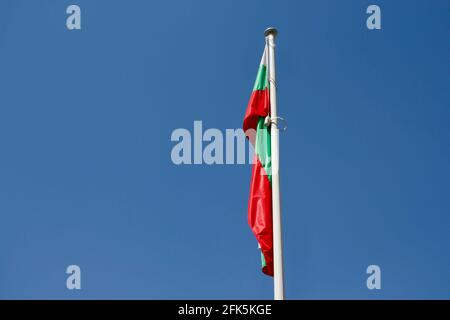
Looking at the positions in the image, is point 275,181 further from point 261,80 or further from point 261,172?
point 261,80

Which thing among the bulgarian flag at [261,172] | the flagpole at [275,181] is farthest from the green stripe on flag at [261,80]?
the flagpole at [275,181]

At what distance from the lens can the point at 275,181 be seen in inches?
391

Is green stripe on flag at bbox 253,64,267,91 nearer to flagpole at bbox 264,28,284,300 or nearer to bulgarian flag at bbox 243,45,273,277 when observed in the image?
bulgarian flag at bbox 243,45,273,277

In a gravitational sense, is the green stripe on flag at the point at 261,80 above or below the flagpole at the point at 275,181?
above

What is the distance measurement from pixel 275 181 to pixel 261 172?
2.17 feet

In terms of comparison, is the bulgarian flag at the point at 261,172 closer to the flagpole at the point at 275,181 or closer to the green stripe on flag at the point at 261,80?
the green stripe on flag at the point at 261,80

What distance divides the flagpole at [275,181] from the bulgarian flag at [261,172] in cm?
35

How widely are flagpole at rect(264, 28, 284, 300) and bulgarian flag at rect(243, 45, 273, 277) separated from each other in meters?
0.35

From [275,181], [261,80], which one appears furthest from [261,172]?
[261,80]

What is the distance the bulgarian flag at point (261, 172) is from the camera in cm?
995

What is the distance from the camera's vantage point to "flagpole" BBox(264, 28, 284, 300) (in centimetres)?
927
